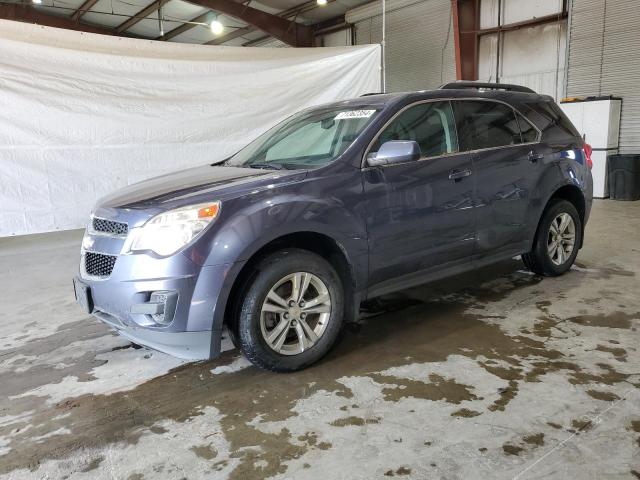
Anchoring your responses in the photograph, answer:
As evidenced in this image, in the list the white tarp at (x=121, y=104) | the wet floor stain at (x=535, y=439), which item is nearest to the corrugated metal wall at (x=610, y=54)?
the white tarp at (x=121, y=104)

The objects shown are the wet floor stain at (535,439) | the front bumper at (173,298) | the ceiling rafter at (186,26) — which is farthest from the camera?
the ceiling rafter at (186,26)

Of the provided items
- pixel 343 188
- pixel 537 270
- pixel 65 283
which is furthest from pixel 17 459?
pixel 537 270

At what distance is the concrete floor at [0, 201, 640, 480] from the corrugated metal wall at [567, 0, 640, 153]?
675cm

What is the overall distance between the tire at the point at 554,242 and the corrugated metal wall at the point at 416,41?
8.44 meters

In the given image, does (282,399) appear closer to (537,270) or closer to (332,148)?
(332,148)

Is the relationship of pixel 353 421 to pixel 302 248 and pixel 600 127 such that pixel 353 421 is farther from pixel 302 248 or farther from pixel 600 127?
pixel 600 127

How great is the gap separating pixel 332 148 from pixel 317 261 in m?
0.75

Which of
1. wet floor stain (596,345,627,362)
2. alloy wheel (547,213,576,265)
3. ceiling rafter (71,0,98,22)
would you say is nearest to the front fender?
wet floor stain (596,345,627,362)

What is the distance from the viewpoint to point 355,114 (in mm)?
3312

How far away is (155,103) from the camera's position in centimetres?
660

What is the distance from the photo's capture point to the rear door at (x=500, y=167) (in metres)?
3.49

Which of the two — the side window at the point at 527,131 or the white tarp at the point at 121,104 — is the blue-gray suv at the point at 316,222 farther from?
the white tarp at the point at 121,104

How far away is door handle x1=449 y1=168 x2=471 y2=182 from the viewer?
3.28m

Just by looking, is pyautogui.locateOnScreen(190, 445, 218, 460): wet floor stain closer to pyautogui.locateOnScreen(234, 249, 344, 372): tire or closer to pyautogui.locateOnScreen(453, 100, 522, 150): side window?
pyautogui.locateOnScreen(234, 249, 344, 372): tire
